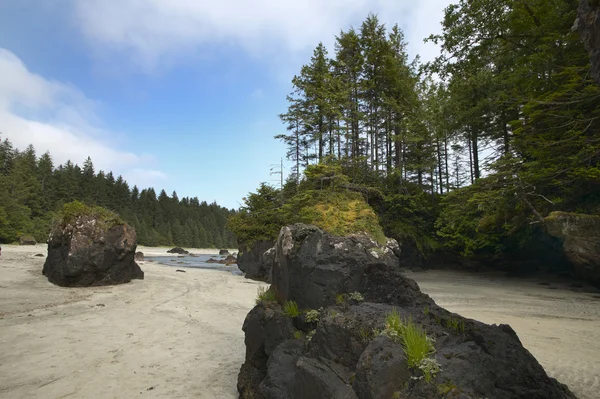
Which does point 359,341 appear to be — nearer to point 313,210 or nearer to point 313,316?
point 313,316

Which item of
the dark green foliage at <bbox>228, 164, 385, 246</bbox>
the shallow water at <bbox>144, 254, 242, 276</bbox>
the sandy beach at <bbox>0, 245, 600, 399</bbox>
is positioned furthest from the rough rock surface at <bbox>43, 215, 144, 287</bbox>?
the shallow water at <bbox>144, 254, 242, 276</bbox>

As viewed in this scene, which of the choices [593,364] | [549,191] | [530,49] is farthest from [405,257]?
[593,364]

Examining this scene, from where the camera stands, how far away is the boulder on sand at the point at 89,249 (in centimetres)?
1228

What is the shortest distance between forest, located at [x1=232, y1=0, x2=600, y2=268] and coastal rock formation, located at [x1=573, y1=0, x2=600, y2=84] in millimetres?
4136

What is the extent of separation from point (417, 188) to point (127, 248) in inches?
838

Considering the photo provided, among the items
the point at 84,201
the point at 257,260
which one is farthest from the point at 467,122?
the point at 84,201

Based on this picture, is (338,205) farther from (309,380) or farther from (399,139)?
(309,380)

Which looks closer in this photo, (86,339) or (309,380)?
(309,380)

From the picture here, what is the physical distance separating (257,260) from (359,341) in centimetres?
1702

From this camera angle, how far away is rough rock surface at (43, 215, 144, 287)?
12234 mm

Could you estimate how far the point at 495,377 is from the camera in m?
2.63

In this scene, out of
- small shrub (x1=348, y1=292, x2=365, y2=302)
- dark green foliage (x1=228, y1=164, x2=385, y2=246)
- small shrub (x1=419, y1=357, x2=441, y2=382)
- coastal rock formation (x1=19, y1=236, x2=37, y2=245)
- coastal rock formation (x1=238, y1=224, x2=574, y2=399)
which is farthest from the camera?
coastal rock formation (x1=19, y1=236, x2=37, y2=245)

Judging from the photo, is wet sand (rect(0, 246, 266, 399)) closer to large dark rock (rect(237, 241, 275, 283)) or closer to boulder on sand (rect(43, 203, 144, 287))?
boulder on sand (rect(43, 203, 144, 287))

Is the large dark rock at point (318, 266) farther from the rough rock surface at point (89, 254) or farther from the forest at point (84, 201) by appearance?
the forest at point (84, 201)
